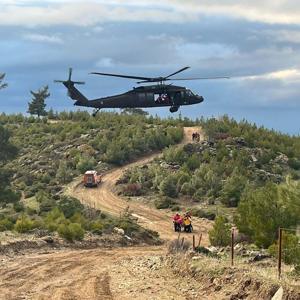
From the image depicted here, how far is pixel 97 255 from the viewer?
30781mm

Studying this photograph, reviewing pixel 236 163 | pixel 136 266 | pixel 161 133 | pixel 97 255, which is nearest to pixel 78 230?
pixel 97 255

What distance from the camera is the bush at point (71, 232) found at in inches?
1394

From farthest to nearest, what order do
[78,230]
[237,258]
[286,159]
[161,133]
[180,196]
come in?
[161,133] < [286,159] < [180,196] < [78,230] < [237,258]

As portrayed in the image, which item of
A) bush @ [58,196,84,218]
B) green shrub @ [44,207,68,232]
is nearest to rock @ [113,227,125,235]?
green shrub @ [44,207,68,232]

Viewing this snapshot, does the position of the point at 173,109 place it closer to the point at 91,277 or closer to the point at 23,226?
the point at 23,226

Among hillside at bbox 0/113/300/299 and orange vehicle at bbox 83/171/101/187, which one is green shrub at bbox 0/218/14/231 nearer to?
hillside at bbox 0/113/300/299

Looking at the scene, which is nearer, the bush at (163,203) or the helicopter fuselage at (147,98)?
the helicopter fuselage at (147,98)

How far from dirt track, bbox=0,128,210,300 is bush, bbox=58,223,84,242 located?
2.23 m

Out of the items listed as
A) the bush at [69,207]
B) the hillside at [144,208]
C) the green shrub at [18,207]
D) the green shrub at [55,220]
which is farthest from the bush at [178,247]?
the green shrub at [18,207]

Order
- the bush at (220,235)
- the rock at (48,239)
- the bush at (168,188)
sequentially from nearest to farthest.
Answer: the bush at (220,235)
the rock at (48,239)
the bush at (168,188)

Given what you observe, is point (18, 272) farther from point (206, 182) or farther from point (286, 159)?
point (286, 159)

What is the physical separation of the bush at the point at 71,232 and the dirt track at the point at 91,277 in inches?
88.0

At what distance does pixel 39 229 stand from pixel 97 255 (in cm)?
804

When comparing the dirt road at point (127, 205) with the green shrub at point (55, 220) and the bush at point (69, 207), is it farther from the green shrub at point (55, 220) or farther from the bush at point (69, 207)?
the green shrub at point (55, 220)
